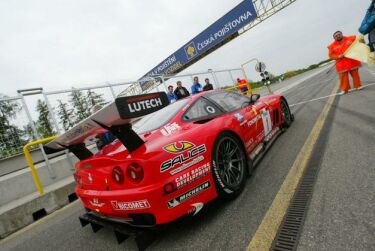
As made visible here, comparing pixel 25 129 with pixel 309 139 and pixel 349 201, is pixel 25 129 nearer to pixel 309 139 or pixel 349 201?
pixel 309 139

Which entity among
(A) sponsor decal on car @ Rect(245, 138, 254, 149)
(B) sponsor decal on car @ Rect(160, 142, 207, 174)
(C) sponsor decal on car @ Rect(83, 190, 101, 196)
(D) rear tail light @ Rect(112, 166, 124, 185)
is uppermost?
(D) rear tail light @ Rect(112, 166, 124, 185)

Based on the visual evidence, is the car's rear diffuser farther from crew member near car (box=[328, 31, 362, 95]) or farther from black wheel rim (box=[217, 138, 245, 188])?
crew member near car (box=[328, 31, 362, 95])

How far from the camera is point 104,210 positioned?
262 cm

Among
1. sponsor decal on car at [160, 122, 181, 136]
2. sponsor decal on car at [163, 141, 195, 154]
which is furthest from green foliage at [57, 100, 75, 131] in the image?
sponsor decal on car at [163, 141, 195, 154]

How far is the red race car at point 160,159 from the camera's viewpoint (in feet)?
7.50

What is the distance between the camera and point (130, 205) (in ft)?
7.66

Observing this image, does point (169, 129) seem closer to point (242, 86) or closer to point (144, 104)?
point (144, 104)

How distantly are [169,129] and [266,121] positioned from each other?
2.21 m

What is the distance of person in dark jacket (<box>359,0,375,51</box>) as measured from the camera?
4.58 metres

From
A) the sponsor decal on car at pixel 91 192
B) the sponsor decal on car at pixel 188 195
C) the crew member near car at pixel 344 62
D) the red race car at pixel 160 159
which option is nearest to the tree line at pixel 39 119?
the red race car at pixel 160 159

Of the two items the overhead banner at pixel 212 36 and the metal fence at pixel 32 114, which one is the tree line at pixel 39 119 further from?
the overhead banner at pixel 212 36

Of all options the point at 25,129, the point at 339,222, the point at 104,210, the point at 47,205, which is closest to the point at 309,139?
the point at 339,222

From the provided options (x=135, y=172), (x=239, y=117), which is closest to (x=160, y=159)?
(x=135, y=172)

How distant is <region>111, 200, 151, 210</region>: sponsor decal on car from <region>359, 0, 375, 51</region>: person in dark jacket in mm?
4730
